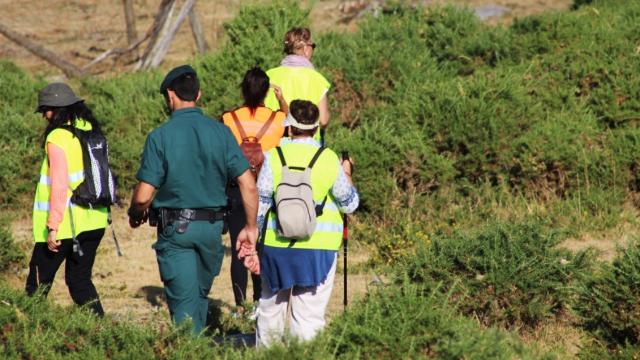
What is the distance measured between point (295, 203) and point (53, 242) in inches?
71.9

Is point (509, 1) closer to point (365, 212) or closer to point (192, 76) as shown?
point (365, 212)

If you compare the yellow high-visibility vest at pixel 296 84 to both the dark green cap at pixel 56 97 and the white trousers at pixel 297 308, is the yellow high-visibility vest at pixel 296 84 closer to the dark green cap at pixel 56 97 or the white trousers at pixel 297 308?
the dark green cap at pixel 56 97

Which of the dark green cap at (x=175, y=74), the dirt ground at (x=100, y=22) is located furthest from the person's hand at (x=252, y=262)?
the dirt ground at (x=100, y=22)

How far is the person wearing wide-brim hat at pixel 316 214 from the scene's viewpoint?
6062 millimetres

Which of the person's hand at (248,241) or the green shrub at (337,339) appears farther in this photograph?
the person's hand at (248,241)

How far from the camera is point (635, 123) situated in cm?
1222

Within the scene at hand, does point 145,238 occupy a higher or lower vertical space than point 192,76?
lower

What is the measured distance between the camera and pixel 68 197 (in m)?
6.96

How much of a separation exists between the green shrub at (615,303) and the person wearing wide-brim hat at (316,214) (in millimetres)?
1827

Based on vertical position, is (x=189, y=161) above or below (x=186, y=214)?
above

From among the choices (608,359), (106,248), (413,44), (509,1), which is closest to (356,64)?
(413,44)

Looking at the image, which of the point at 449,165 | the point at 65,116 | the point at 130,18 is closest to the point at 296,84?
the point at 65,116

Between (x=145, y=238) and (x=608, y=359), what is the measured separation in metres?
5.74

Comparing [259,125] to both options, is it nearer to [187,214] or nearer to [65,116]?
[65,116]
